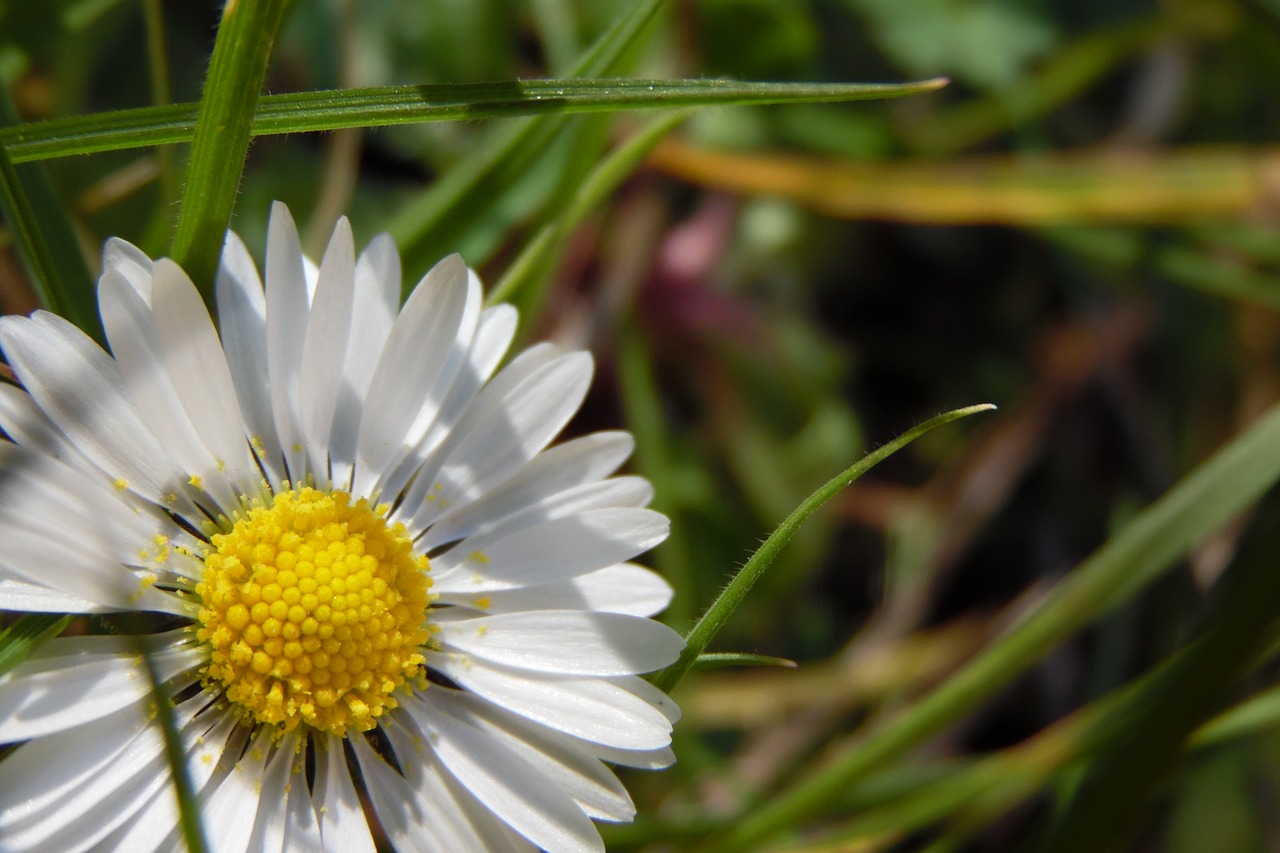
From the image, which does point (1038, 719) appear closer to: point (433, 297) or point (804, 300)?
point (804, 300)

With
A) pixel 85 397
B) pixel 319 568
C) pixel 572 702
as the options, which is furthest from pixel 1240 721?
pixel 85 397

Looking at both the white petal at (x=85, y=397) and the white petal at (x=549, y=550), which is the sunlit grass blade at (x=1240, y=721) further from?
the white petal at (x=85, y=397)

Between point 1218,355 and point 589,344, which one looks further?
point 1218,355

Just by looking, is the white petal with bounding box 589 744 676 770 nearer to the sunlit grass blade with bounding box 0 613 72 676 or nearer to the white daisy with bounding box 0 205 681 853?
the white daisy with bounding box 0 205 681 853

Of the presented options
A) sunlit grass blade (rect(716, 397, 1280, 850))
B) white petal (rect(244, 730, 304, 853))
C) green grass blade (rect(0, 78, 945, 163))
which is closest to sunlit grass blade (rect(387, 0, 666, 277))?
green grass blade (rect(0, 78, 945, 163))

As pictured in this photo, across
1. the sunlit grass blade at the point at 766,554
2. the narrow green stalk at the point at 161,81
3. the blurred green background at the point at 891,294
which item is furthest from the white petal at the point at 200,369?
the blurred green background at the point at 891,294

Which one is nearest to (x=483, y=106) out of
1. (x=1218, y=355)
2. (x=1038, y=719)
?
(x=1038, y=719)
